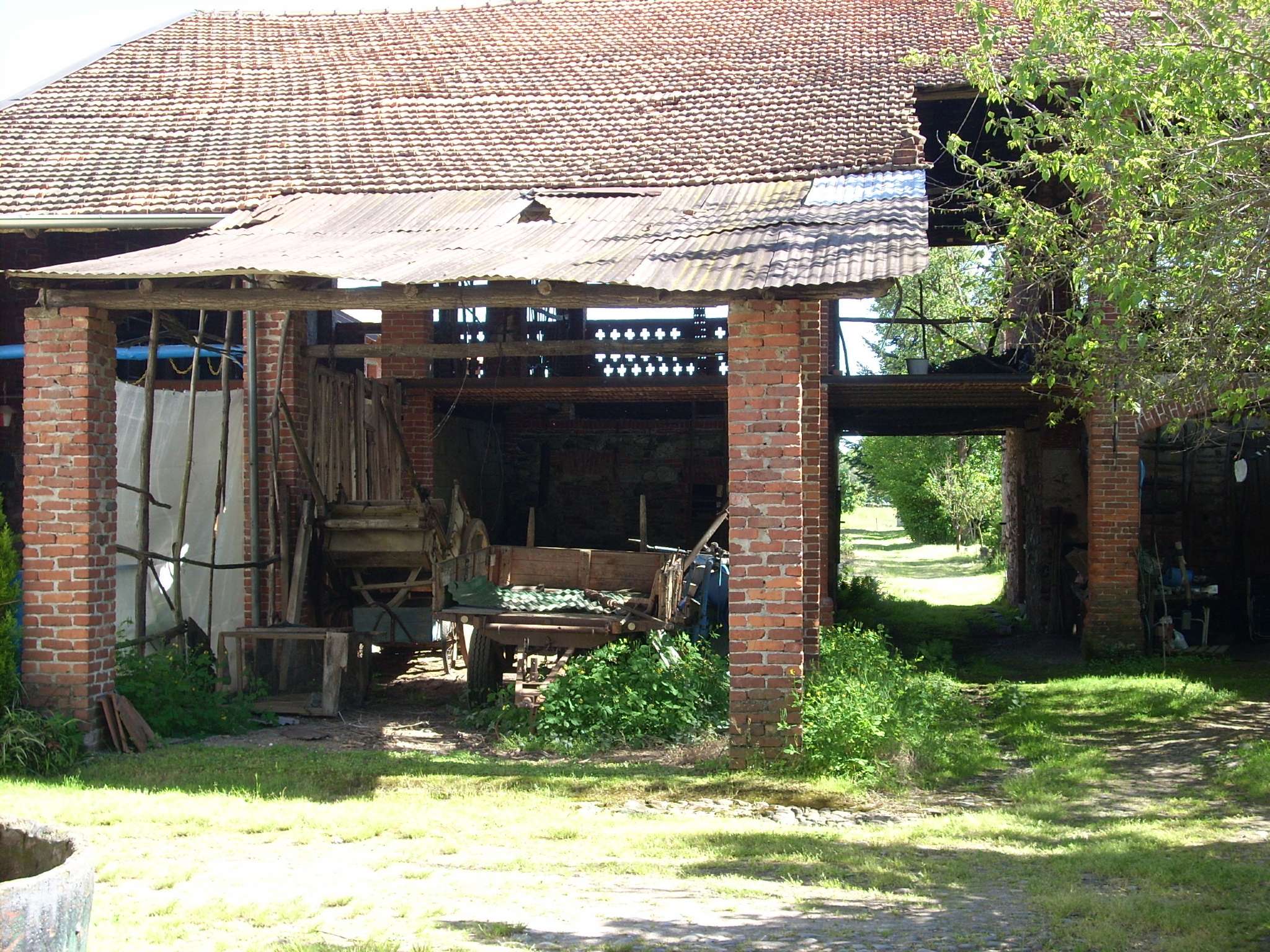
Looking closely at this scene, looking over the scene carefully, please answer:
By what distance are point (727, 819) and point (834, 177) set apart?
6392 millimetres

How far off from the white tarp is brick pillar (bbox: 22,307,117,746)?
3112 millimetres

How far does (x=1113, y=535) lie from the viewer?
42.2 ft

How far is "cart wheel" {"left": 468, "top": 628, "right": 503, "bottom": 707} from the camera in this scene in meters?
10.5

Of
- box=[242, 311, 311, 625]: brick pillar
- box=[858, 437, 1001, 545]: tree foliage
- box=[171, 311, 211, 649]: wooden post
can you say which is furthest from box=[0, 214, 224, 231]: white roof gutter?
box=[858, 437, 1001, 545]: tree foliage

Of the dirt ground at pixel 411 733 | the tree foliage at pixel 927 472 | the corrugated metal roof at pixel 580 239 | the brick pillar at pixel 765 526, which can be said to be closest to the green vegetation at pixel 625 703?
the dirt ground at pixel 411 733

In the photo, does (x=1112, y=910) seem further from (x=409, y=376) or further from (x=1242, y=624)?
(x=1242, y=624)

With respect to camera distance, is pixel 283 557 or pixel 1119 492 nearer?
pixel 283 557

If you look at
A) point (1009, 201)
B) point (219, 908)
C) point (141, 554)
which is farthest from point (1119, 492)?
point (219, 908)

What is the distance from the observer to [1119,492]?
12.8m

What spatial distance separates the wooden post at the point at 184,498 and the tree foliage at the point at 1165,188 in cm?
693

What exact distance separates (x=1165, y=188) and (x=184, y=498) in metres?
8.35

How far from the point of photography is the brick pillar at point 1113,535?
1279 centimetres

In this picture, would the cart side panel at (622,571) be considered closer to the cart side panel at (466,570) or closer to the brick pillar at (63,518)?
the cart side panel at (466,570)

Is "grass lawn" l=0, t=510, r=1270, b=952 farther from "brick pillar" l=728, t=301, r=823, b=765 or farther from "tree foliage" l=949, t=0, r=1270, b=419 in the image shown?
"tree foliage" l=949, t=0, r=1270, b=419
